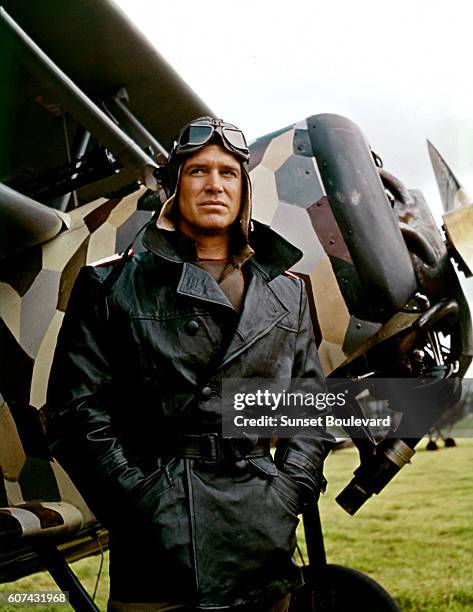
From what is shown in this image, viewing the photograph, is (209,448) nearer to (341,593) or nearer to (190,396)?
(190,396)

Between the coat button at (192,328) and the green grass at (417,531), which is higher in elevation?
the coat button at (192,328)

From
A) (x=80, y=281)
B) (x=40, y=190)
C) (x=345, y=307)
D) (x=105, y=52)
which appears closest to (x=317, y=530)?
(x=345, y=307)

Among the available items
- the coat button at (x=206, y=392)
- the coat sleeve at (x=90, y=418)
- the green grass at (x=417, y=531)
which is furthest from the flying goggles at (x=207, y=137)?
the green grass at (x=417, y=531)

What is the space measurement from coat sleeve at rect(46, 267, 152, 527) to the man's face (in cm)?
24

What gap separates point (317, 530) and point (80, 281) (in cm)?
129

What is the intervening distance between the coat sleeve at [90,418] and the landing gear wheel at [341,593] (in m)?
1.25

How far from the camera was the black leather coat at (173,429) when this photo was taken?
42.4 inches

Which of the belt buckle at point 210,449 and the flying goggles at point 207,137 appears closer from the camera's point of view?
the belt buckle at point 210,449

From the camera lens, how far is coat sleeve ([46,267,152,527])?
3.61 feet

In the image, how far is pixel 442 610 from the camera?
1.83 m

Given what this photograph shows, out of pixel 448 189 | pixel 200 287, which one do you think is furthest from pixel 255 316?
pixel 448 189

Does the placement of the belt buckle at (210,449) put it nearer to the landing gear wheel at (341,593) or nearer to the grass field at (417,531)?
the grass field at (417,531)

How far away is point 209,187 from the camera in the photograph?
124 centimetres

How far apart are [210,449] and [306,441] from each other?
210 millimetres
